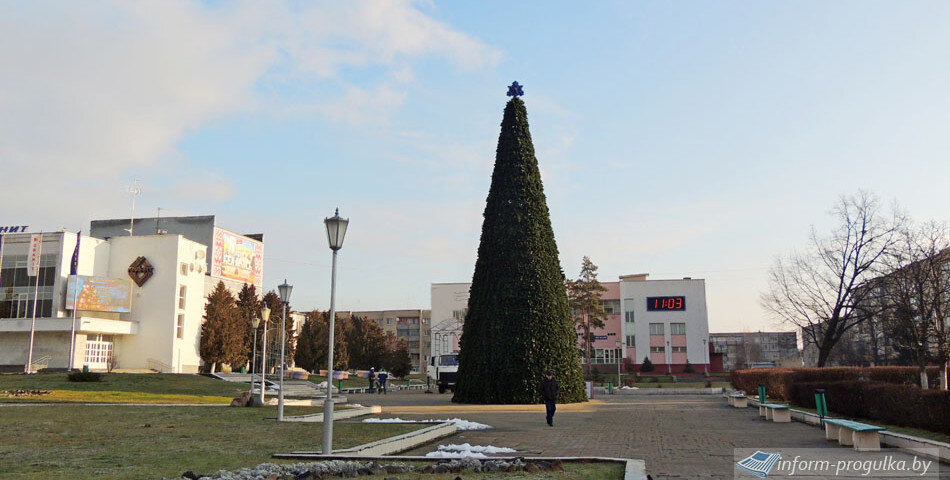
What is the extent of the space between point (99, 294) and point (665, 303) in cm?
5632

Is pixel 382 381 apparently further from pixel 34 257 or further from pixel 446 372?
pixel 34 257

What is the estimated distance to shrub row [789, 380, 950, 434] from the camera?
45.1 feet

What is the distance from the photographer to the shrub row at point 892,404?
13.8 meters

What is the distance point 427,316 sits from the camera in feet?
475

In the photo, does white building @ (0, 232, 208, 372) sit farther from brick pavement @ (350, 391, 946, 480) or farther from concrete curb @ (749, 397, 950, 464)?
concrete curb @ (749, 397, 950, 464)

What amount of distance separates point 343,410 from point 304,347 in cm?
5717

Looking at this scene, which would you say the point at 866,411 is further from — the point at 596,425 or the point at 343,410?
the point at 343,410

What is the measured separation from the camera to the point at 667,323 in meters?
78.3

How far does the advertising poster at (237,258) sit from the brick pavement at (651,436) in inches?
2654

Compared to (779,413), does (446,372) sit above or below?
above

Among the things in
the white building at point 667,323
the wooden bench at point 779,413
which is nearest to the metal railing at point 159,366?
the white building at point 667,323

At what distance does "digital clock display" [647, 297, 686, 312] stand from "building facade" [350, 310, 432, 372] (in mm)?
70581

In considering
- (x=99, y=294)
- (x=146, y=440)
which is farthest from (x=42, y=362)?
(x=146, y=440)

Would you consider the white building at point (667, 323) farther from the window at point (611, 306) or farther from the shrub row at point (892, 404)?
the shrub row at point (892, 404)
